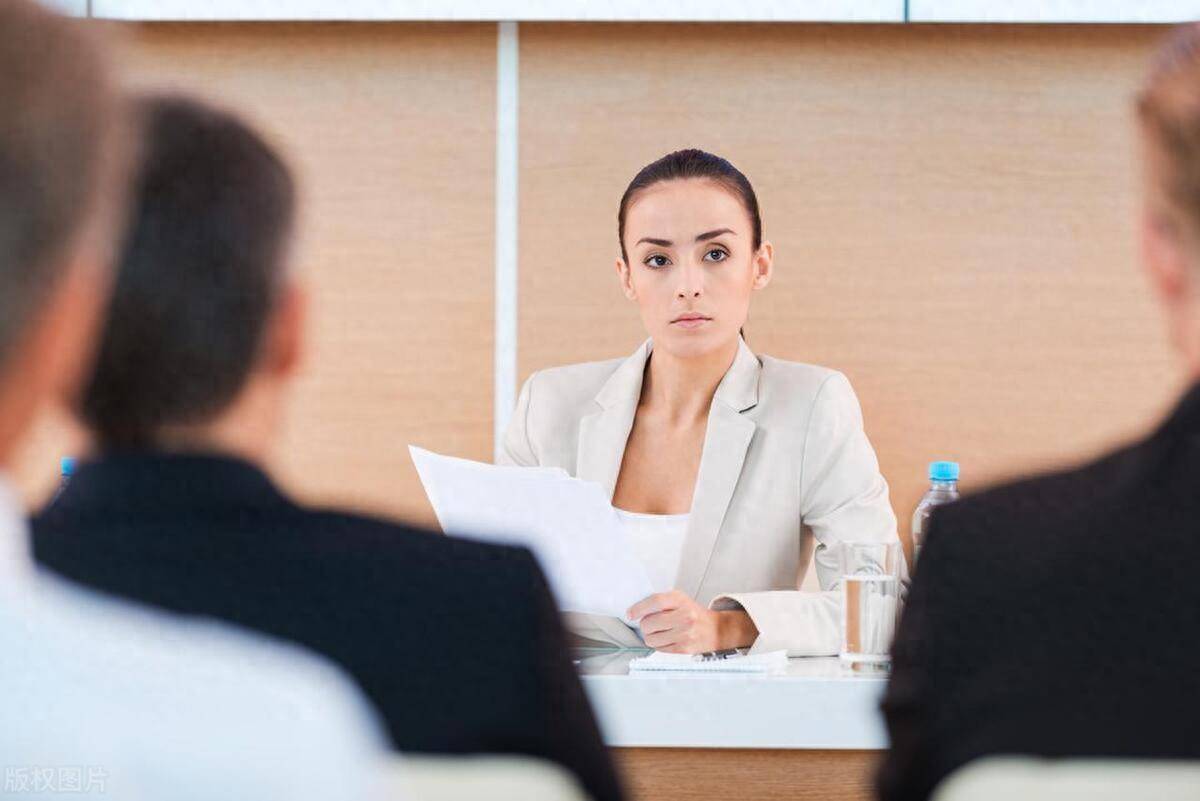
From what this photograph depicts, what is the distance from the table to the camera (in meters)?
1.63

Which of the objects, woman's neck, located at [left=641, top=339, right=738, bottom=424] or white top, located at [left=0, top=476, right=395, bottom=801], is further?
woman's neck, located at [left=641, top=339, right=738, bottom=424]

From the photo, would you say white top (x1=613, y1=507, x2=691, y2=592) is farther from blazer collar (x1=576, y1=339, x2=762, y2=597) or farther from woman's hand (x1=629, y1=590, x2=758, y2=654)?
woman's hand (x1=629, y1=590, x2=758, y2=654)

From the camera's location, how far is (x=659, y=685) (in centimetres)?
165

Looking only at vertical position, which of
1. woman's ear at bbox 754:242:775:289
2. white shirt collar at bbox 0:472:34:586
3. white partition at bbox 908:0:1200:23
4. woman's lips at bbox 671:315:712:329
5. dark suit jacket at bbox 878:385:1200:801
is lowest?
dark suit jacket at bbox 878:385:1200:801

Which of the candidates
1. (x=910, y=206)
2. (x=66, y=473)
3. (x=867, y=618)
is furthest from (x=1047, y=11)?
(x=66, y=473)

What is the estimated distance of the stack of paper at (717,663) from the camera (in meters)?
1.73

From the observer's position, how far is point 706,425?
2723 millimetres

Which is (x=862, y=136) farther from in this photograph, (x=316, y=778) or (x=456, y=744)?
(x=316, y=778)

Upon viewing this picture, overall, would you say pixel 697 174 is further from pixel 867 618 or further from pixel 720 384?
pixel 867 618

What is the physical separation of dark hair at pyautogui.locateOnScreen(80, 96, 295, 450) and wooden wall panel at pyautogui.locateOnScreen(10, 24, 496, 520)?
7.51 ft

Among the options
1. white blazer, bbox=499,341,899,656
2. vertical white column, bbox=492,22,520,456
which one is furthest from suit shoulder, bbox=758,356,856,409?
vertical white column, bbox=492,22,520,456

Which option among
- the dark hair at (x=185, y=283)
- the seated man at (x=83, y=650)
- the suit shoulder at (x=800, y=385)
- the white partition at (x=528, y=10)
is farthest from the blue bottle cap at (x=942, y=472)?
the seated man at (x=83, y=650)

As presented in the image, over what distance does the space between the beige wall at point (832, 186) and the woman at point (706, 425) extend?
0.38 m

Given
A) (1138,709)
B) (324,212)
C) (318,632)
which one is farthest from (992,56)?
(318,632)
